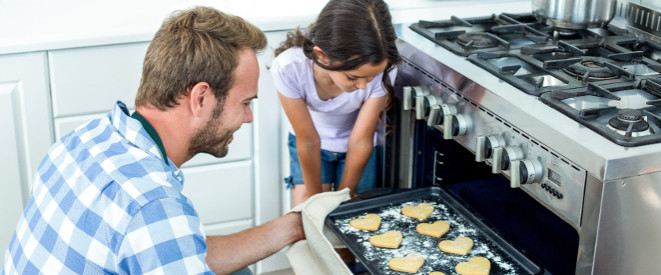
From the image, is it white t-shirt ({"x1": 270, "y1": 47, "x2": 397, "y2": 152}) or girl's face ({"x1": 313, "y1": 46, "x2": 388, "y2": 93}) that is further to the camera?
white t-shirt ({"x1": 270, "y1": 47, "x2": 397, "y2": 152})

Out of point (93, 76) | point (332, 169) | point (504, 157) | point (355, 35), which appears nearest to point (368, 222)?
Answer: point (504, 157)

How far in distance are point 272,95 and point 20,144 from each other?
67cm

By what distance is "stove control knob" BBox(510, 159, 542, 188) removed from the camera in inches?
53.4

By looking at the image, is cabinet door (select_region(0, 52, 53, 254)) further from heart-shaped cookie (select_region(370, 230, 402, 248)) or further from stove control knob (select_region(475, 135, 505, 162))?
stove control knob (select_region(475, 135, 505, 162))

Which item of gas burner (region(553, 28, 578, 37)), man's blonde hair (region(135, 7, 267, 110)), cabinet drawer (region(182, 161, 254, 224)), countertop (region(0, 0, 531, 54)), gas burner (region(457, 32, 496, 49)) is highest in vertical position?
man's blonde hair (region(135, 7, 267, 110))

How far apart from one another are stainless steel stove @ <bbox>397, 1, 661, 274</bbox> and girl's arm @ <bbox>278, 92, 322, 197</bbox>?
0.73 feet

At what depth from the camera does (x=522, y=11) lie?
2172 mm

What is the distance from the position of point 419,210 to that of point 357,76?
1.11 feet

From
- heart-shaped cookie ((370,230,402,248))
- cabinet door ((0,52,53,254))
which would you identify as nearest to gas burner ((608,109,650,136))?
heart-shaped cookie ((370,230,402,248))

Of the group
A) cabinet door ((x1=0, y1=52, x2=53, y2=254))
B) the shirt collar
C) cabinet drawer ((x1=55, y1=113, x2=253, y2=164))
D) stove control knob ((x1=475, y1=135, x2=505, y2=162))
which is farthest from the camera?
cabinet drawer ((x1=55, y1=113, x2=253, y2=164))

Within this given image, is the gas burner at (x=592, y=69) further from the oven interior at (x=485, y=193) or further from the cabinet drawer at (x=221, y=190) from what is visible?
the cabinet drawer at (x=221, y=190)

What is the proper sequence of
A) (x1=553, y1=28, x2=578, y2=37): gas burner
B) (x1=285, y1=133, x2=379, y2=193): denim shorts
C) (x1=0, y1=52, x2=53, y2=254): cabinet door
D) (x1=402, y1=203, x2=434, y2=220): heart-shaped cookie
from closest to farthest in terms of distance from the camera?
(x1=402, y1=203, x2=434, y2=220): heart-shaped cookie, (x1=553, y1=28, x2=578, y2=37): gas burner, (x1=0, y1=52, x2=53, y2=254): cabinet door, (x1=285, y1=133, x2=379, y2=193): denim shorts

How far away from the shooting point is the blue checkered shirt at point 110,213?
1067 mm

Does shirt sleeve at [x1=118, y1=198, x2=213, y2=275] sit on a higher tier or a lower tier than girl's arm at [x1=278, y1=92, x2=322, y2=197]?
higher
